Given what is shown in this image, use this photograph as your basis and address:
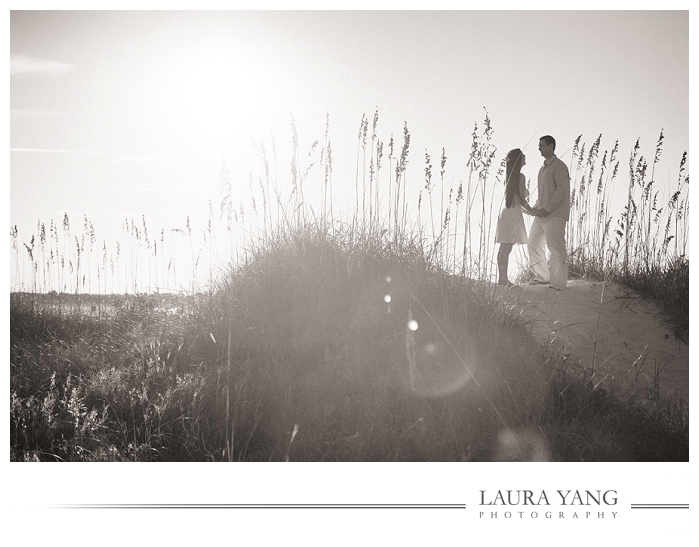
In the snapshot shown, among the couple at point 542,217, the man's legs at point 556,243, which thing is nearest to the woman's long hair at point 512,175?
the couple at point 542,217

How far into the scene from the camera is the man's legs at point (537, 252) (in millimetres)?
5859

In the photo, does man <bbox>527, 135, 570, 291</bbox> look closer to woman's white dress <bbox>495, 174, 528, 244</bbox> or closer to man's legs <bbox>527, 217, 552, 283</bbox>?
man's legs <bbox>527, 217, 552, 283</bbox>

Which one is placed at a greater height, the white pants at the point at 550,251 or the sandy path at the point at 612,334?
the white pants at the point at 550,251

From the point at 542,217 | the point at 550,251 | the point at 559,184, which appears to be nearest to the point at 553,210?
the point at 542,217

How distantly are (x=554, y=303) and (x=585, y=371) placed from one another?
1.48 m

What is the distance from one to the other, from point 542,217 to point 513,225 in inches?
11.5

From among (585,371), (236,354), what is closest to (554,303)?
(585,371)
